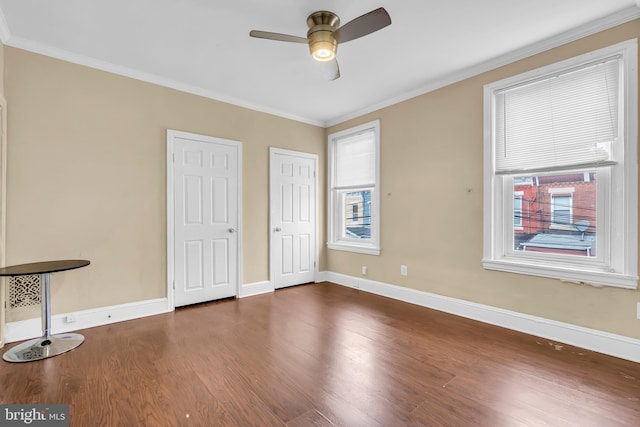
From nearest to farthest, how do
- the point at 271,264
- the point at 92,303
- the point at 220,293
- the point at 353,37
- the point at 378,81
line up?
the point at 353,37 → the point at 92,303 → the point at 378,81 → the point at 220,293 → the point at 271,264

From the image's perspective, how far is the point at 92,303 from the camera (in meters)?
2.96

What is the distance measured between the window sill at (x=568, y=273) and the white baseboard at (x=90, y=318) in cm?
365

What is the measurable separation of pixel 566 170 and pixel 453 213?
1.07m

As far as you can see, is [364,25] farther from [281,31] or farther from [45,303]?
[45,303]

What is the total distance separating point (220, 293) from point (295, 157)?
7.43ft

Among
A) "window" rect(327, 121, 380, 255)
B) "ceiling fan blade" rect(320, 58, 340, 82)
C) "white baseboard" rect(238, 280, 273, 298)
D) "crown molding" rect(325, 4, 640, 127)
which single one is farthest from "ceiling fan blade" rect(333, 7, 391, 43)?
"white baseboard" rect(238, 280, 273, 298)

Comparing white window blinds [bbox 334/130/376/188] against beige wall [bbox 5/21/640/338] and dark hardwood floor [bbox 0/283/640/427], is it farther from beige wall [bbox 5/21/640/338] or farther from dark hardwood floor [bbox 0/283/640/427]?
dark hardwood floor [bbox 0/283/640/427]

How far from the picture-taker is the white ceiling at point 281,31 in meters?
2.20

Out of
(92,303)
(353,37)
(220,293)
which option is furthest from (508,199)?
(92,303)

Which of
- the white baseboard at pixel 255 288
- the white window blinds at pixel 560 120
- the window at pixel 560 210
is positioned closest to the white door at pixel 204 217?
the white baseboard at pixel 255 288

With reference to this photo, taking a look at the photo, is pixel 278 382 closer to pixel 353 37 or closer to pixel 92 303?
pixel 92 303

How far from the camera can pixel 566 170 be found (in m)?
2.60

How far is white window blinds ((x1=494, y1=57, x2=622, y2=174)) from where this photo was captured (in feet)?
7.86

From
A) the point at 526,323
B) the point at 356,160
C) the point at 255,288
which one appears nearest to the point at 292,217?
the point at 255,288
